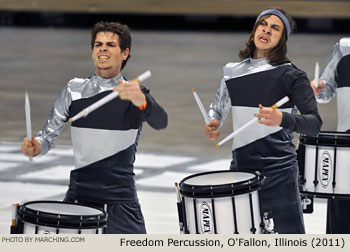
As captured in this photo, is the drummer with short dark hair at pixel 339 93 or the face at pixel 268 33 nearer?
the face at pixel 268 33

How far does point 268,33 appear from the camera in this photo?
5000mm

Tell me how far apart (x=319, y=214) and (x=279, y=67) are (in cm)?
263

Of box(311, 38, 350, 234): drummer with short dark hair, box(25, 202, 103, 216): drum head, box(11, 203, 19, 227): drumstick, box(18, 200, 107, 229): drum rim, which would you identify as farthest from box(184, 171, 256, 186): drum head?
box(311, 38, 350, 234): drummer with short dark hair

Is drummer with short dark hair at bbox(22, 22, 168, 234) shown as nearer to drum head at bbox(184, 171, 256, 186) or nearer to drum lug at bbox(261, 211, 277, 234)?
drum head at bbox(184, 171, 256, 186)

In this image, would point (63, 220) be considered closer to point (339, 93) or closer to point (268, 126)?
point (268, 126)

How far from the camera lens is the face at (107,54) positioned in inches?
180

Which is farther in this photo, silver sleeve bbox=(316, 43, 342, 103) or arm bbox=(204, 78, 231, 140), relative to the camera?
silver sleeve bbox=(316, 43, 342, 103)

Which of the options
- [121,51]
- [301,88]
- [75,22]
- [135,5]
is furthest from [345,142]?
[75,22]

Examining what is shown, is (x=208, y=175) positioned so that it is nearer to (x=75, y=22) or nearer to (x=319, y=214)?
(x=319, y=214)

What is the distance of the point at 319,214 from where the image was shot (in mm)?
7348

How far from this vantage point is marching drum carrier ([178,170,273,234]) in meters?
4.45

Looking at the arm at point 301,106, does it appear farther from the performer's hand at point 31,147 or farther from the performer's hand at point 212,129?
the performer's hand at point 31,147

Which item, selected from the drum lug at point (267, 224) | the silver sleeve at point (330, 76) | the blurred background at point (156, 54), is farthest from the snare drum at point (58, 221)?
the blurred background at point (156, 54)

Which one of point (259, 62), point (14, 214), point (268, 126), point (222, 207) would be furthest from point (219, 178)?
point (14, 214)
